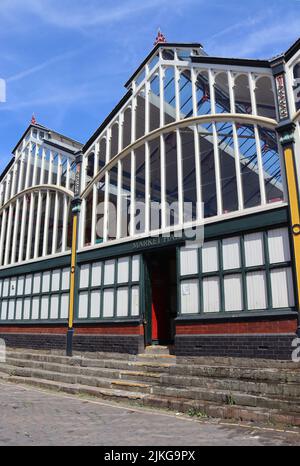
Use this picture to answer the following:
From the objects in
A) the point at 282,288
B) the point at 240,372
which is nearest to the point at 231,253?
the point at 282,288

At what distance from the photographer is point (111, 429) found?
21.5 feet

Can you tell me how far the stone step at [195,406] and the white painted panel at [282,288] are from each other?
2945 mm

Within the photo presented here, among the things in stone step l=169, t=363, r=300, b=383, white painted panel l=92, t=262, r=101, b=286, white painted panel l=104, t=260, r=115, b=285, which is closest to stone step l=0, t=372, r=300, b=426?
stone step l=169, t=363, r=300, b=383

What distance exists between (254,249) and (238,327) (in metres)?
1.98

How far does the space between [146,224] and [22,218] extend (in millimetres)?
8263

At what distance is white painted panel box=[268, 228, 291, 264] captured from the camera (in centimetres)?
970

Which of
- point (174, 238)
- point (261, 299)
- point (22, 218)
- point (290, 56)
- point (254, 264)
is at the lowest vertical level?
point (261, 299)

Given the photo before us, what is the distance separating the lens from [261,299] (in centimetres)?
991

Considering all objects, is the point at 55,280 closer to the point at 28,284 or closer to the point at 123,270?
the point at 28,284

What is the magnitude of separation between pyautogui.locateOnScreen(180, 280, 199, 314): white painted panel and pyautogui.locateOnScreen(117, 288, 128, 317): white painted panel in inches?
92.1

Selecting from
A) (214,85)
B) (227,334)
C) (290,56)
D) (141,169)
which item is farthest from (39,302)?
(290,56)

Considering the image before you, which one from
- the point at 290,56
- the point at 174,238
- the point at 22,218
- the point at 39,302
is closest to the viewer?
the point at 290,56

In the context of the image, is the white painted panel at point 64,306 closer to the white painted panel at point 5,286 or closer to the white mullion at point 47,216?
the white mullion at point 47,216

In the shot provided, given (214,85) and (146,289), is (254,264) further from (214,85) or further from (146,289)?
(214,85)
